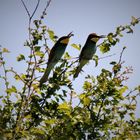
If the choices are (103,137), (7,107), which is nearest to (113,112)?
(103,137)

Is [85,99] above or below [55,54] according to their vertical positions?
below

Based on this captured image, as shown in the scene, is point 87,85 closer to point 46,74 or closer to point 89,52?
point 46,74

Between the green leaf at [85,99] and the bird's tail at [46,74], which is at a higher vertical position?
the bird's tail at [46,74]

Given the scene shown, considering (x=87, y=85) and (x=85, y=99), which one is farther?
(x=87, y=85)

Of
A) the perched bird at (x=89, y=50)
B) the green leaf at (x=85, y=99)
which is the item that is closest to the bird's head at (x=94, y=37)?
the perched bird at (x=89, y=50)

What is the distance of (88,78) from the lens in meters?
4.80

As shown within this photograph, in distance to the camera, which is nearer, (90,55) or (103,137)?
(103,137)

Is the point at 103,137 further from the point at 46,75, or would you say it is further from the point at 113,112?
the point at 46,75

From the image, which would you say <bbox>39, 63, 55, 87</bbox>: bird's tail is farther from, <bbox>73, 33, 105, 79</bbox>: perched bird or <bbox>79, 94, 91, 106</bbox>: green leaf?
<bbox>79, 94, 91, 106</bbox>: green leaf

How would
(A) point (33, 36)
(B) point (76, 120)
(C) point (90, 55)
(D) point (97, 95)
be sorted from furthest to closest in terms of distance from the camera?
1. (C) point (90, 55)
2. (A) point (33, 36)
3. (D) point (97, 95)
4. (B) point (76, 120)

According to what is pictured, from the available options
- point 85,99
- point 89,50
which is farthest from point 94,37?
point 85,99

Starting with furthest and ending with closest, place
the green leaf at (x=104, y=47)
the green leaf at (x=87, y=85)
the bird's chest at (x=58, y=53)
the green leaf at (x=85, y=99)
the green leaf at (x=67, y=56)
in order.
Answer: the bird's chest at (x=58, y=53), the green leaf at (x=67, y=56), the green leaf at (x=87, y=85), the green leaf at (x=104, y=47), the green leaf at (x=85, y=99)

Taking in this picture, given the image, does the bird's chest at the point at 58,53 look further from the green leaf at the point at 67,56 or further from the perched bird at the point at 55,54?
the green leaf at the point at 67,56

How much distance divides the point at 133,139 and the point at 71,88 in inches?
61.4
